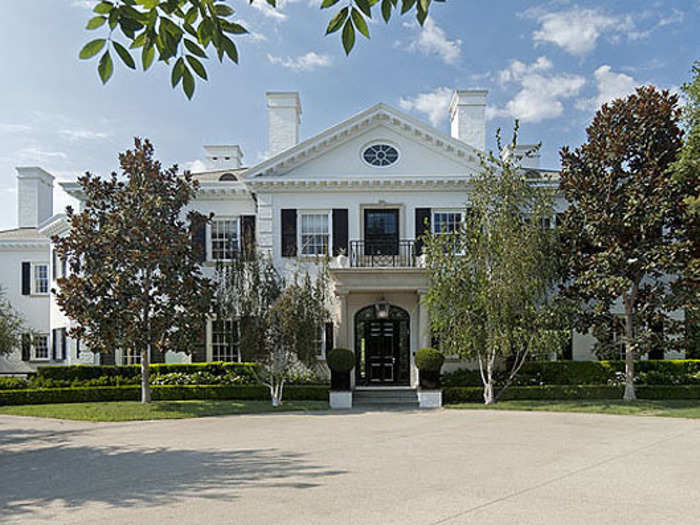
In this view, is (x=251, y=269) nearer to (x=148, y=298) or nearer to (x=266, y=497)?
(x=148, y=298)

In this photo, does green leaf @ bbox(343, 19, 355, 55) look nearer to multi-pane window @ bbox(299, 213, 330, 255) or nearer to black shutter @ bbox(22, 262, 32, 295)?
multi-pane window @ bbox(299, 213, 330, 255)

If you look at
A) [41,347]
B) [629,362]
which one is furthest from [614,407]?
[41,347]

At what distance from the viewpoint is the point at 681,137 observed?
670 inches

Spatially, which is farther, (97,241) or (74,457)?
(97,241)

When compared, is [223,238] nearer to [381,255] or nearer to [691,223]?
[381,255]

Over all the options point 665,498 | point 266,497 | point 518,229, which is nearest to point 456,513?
point 266,497

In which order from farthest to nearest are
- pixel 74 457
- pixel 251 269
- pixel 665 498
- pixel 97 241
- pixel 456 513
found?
pixel 251 269, pixel 97 241, pixel 74 457, pixel 665 498, pixel 456 513

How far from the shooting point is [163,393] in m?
17.3

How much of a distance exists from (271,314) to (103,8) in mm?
13196

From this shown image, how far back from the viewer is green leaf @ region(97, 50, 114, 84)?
3.08m

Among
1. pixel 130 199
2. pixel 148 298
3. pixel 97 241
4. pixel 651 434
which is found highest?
pixel 130 199

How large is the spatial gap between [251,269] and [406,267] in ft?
15.8

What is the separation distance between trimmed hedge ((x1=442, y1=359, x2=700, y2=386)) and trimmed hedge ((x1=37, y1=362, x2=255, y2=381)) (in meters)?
6.77

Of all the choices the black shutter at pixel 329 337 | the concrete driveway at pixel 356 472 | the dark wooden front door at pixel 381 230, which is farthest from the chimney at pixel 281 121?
the concrete driveway at pixel 356 472
